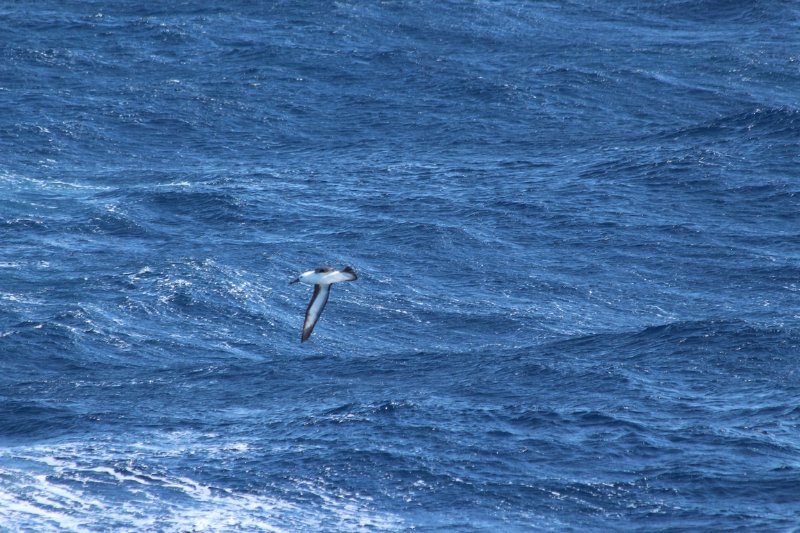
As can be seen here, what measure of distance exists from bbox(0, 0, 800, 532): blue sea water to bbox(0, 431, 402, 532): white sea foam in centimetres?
10

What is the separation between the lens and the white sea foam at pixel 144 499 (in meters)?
39.2

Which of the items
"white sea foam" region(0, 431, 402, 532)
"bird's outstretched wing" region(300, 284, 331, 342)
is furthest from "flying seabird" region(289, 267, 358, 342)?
"white sea foam" region(0, 431, 402, 532)

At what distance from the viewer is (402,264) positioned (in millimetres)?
59438

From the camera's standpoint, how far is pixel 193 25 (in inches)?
3376

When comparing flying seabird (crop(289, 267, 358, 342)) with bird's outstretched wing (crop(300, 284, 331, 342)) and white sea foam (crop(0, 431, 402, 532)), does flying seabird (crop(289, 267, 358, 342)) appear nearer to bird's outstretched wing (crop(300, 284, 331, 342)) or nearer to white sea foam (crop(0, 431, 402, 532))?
bird's outstretched wing (crop(300, 284, 331, 342))

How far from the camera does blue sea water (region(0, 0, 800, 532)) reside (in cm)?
4153

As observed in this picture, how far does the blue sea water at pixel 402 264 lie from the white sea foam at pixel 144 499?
103 mm

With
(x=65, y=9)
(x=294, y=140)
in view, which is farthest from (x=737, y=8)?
(x=65, y=9)

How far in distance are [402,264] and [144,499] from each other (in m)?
21.3

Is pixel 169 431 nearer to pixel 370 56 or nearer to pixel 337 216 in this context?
pixel 337 216

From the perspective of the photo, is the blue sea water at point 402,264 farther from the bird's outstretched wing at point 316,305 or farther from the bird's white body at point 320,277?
the bird's white body at point 320,277

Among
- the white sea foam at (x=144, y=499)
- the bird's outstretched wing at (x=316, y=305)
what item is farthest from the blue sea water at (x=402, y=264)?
the bird's outstretched wing at (x=316, y=305)

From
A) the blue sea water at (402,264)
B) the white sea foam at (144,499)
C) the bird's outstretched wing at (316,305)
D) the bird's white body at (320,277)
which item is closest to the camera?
the bird's white body at (320,277)

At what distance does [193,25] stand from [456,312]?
123 ft
